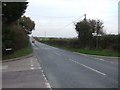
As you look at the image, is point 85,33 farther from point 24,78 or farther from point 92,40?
point 24,78

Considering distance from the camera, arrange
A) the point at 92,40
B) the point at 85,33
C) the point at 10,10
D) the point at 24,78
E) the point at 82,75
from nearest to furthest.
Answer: the point at 24,78, the point at 82,75, the point at 10,10, the point at 92,40, the point at 85,33

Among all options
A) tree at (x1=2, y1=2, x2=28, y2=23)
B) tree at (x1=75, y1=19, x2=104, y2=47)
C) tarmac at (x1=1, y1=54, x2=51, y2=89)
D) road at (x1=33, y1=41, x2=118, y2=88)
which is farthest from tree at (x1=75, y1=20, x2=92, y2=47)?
tarmac at (x1=1, y1=54, x2=51, y2=89)

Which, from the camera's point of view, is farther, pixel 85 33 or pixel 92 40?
pixel 85 33

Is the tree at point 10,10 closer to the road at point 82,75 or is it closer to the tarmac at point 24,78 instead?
the road at point 82,75

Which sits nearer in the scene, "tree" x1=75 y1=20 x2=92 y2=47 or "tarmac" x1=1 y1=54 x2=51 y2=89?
"tarmac" x1=1 y1=54 x2=51 y2=89

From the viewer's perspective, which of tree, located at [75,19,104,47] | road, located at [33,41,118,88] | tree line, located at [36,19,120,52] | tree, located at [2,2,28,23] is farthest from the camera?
tree, located at [75,19,104,47]

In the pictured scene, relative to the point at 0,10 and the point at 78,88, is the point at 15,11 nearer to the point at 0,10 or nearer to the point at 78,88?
the point at 0,10

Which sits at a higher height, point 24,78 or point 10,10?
point 10,10

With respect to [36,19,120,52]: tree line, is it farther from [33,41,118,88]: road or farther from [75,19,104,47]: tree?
[33,41,118,88]: road

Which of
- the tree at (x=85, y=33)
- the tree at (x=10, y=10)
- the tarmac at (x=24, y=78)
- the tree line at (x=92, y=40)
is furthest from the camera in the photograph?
the tree at (x=85, y=33)

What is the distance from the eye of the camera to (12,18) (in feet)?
129

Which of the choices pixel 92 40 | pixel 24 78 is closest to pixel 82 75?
pixel 24 78

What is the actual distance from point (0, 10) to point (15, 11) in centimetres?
448

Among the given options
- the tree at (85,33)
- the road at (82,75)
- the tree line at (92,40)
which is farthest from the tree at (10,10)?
the tree at (85,33)
